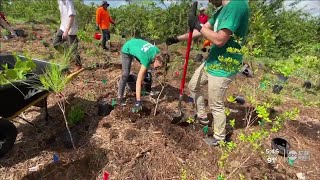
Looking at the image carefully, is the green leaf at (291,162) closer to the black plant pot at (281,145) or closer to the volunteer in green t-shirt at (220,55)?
the black plant pot at (281,145)

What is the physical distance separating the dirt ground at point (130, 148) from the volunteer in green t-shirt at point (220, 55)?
40 cm

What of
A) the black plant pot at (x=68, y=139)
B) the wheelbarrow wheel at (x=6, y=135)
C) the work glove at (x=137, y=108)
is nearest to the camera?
the wheelbarrow wheel at (x=6, y=135)

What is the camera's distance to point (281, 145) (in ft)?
12.0

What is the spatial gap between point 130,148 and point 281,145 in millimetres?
2027

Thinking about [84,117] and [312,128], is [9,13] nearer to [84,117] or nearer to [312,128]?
[84,117]

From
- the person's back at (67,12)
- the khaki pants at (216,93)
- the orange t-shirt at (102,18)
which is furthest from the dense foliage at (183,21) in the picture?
the khaki pants at (216,93)

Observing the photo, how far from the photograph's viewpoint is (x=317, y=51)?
342 inches

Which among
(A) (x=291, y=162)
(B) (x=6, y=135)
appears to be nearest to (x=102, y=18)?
(B) (x=6, y=135)

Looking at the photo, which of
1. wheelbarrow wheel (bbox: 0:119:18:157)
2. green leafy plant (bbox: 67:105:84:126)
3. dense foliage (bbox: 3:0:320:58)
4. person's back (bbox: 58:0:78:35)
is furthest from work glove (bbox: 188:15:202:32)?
dense foliage (bbox: 3:0:320:58)

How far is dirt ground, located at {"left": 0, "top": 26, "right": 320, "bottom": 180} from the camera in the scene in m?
3.01

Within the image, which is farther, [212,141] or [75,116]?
[75,116]

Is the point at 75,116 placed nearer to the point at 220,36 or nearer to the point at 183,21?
the point at 220,36

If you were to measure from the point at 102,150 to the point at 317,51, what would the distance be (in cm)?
814

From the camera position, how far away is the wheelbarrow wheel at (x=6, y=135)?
9.30ft
